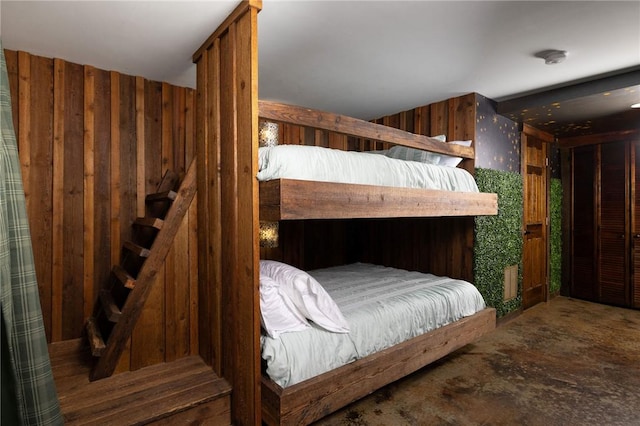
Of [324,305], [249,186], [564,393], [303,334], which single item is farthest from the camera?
[564,393]

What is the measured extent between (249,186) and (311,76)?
63.6 inches

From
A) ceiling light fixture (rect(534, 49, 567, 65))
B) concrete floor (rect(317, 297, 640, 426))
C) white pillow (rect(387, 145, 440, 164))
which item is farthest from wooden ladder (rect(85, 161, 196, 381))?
ceiling light fixture (rect(534, 49, 567, 65))

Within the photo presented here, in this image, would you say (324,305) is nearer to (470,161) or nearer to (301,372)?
(301,372)

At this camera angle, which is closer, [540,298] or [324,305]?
[324,305]

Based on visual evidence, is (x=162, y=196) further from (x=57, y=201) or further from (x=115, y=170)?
(x=57, y=201)

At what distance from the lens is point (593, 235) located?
4.27 m

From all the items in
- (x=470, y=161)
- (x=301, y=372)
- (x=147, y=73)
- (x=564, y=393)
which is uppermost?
(x=147, y=73)

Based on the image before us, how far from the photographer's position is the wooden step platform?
5.14ft

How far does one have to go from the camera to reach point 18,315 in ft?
3.93

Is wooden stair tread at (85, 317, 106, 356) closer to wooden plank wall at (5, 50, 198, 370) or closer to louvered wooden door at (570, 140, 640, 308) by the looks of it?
wooden plank wall at (5, 50, 198, 370)

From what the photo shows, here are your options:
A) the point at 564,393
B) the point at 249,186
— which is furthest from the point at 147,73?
the point at 564,393

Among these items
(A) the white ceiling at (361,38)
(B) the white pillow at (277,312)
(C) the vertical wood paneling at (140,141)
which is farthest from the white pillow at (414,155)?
(C) the vertical wood paneling at (140,141)

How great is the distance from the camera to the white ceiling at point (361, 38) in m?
1.85

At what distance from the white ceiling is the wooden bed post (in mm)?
274
